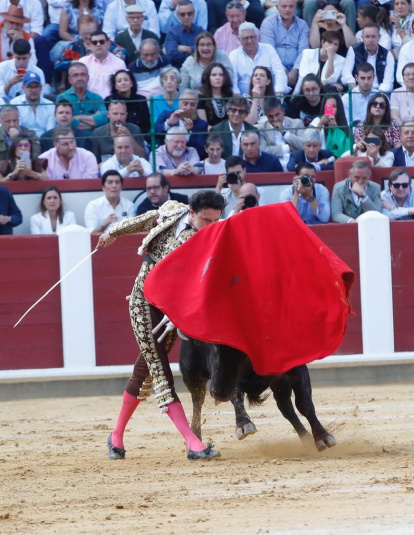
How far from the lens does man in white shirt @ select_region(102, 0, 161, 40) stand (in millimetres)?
10101

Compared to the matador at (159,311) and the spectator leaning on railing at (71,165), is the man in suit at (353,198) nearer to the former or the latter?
the spectator leaning on railing at (71,165)

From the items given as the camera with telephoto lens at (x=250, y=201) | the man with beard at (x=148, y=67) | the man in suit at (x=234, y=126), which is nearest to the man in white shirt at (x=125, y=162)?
the man in suit at (x=234, y=126)

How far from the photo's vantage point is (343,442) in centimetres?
521

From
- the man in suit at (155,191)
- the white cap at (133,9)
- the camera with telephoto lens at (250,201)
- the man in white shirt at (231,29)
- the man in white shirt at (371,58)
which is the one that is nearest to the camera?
the camera with telephoto lens at (250,201)

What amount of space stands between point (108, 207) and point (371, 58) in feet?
9.53

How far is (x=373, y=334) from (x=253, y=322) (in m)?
3.62

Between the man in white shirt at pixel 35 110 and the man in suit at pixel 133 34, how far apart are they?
1149mm

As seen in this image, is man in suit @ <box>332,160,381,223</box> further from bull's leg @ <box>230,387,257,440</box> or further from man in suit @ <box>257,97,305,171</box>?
bull's leg @ <box>230,387,257,440</box>

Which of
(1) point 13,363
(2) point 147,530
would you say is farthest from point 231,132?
(2) point 147,530

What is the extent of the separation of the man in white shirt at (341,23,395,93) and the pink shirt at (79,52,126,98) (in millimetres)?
2001

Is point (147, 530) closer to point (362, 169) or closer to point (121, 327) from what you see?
point (121, 327)

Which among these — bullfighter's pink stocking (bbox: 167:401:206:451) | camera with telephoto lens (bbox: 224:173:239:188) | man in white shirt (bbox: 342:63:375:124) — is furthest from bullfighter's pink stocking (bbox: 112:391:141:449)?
man in white shirt (bbox: 342:63:375:124)

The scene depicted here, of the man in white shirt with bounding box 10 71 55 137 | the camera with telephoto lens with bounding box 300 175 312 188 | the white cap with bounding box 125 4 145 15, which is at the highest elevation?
the white cap with bounding box 125 4 145 15

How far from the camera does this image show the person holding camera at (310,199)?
838 centimetres
